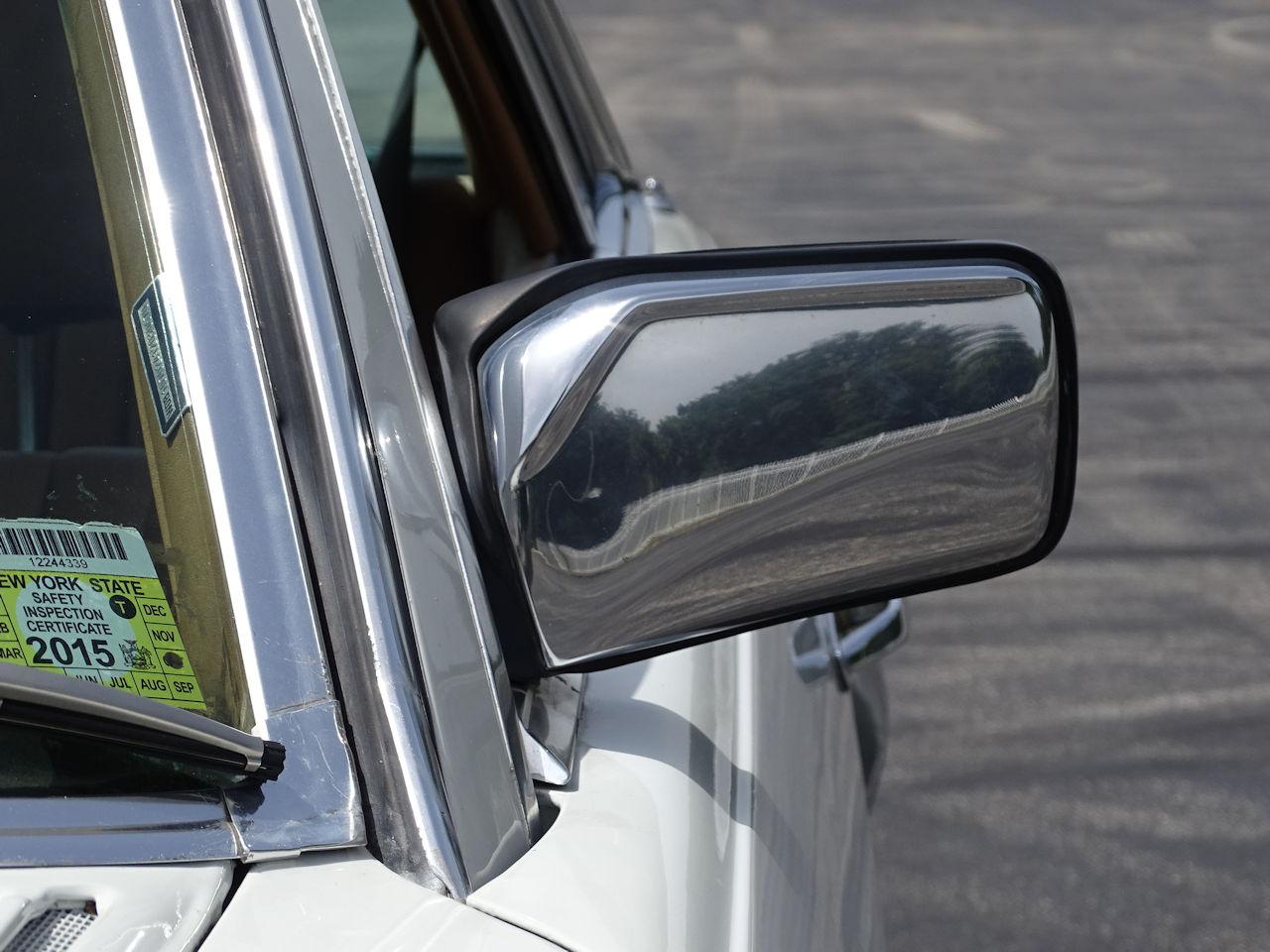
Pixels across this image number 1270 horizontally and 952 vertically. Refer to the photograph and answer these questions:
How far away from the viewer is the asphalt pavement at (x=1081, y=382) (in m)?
3.12

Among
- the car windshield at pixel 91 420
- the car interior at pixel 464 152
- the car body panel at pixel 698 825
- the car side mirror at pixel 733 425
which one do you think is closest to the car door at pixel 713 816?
the car body panel at pixel 698 825

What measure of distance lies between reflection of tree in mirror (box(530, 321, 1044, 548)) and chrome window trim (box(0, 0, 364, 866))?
176mm

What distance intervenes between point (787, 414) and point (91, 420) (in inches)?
18.2

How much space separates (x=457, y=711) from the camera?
944mm

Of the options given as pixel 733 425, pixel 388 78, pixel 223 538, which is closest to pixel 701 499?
pixel 733 425

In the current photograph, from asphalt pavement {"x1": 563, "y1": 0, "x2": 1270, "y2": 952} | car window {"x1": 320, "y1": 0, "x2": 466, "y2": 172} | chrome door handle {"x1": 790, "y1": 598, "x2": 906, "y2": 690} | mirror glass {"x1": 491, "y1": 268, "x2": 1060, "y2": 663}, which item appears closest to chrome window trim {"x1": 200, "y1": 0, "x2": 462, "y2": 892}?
mirror glass {"x1": 491, "y1": 268, "x2": 1060, "y2": 663}

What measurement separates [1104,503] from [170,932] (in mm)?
4237

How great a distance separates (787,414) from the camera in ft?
3.26

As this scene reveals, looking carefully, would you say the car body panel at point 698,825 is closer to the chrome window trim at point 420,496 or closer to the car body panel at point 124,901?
the chrome window trim at point 420,496

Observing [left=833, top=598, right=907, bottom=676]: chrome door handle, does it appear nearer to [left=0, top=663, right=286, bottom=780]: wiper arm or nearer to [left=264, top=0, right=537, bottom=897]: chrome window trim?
[left=264, top=0, right=537, bottom=897]: chrome window trim

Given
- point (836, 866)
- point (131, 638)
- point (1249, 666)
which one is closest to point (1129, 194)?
point (1249, 666)

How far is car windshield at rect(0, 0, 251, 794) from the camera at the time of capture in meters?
0.92

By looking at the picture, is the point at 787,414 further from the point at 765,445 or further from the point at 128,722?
the point at 128,722

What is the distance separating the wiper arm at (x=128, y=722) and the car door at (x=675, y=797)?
0.12m
